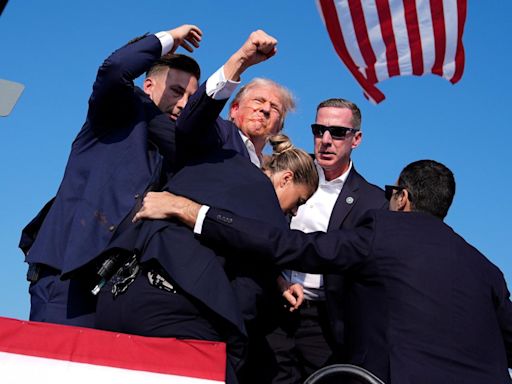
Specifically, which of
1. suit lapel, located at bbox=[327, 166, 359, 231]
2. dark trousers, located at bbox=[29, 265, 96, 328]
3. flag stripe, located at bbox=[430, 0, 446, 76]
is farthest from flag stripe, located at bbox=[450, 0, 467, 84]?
dark trousers, located at bbox=[29, 265, 96, 328]

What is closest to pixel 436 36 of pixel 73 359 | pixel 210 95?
pixel 210 95

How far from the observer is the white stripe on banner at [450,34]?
6488 millimetres

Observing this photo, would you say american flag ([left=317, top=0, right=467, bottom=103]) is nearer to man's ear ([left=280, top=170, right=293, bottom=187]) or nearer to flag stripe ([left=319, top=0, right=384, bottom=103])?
flag stripe ([left=319, top=0, right=384, bottom=103])

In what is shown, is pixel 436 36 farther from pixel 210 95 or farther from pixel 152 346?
pixel 152 346

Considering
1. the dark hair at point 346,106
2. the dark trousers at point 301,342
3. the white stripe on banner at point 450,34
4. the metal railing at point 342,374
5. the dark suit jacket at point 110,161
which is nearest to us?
the metal railing at point 342,374

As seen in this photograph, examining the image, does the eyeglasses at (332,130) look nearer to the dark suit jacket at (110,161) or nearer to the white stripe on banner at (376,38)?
the white stripe on banner at (376,38)

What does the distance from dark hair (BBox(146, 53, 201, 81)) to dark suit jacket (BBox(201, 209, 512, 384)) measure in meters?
1.24

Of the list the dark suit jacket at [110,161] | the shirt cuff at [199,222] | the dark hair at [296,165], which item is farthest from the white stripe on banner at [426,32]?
the shirt cuff at [199,222]

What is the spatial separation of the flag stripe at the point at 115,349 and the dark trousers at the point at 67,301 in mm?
576

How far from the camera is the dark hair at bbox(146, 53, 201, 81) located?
448 cm

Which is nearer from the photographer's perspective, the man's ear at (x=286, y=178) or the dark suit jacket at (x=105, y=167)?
the dark suit jacket at (x=105, y=167)

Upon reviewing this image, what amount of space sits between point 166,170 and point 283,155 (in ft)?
2.76

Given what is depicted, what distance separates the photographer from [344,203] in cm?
524

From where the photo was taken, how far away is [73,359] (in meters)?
3.18
